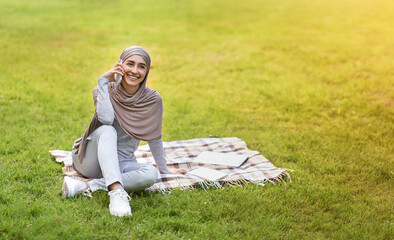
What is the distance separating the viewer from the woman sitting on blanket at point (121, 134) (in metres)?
4.40

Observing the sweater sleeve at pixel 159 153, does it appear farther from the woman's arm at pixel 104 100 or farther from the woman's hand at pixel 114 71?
the woman's hand at pixel 114 71

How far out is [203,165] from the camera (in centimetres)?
585

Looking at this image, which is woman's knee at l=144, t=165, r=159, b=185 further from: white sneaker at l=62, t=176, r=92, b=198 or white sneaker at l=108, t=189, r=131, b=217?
white sneaker at l=62, t=176, r=92, b=198

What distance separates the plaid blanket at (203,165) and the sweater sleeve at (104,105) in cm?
86

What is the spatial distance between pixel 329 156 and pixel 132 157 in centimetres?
298

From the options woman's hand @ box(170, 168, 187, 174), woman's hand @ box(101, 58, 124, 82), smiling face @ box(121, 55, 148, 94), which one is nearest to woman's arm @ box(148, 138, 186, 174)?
woman's hand @ box(170, 168, 187, 174)

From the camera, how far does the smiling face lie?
475 cm

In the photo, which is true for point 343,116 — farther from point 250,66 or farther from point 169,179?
point 169,179

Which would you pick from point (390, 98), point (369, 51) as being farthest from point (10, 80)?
point (369, 51)

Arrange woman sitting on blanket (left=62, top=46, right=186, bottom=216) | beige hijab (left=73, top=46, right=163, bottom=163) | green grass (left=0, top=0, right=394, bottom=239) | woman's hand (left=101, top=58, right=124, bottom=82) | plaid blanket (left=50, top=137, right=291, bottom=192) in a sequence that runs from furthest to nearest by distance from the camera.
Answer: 1. plaid blanket (left=50, top=137, right=291, bottom=192)
2. beige hijab (left=73, top=46, right=163, bottom=163)
3. woman's hand (left=101, top=58, right=124, bottom=82)
4. woman sitting on blanket (left=62, top=46, right=186, bottom=216)
5. green grass (left=0, top=0, right=394, bottom=239)

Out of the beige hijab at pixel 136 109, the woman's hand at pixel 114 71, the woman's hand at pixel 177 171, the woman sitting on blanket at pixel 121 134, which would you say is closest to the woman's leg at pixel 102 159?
the woman sitting on blanket at pixel 121 134

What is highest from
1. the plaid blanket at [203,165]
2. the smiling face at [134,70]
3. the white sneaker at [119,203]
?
the smiling face at [134,70]

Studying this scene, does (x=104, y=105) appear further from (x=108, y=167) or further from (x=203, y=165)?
(x=203, y=165)

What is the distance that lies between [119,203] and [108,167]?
38cm
